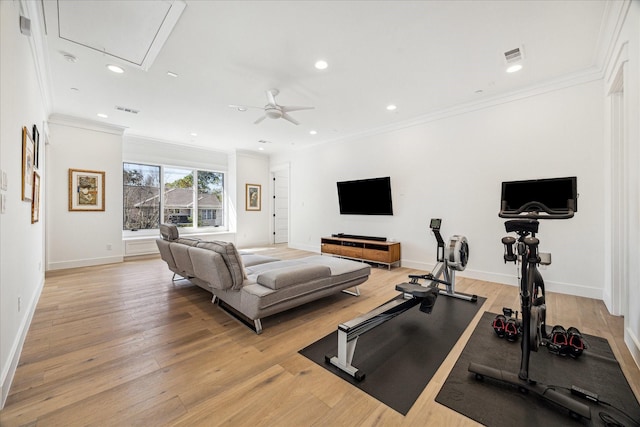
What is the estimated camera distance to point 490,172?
4188 millimetres

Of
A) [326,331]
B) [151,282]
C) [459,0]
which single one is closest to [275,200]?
[151,282]

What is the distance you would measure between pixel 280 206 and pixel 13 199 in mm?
6840

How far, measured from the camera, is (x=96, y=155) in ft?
18.0

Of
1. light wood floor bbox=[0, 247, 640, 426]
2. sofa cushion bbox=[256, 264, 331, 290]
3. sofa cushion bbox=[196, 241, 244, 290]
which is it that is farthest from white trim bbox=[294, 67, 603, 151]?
sofa cushion bbox=[196, 241, 244, 290]

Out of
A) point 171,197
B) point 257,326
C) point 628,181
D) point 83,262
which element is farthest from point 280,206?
point 628,181

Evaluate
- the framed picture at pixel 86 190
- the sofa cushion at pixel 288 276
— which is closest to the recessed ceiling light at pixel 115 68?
the framed picture at pixel 86 190

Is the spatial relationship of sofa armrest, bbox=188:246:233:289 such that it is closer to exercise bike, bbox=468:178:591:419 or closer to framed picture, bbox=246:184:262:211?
exercise bike, bbox=468:178:591:419

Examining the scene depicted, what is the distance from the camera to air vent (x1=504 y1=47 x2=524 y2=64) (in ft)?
9.77

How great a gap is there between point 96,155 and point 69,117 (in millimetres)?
773

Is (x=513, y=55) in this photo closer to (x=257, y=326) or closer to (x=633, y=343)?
(x=633, y=343)

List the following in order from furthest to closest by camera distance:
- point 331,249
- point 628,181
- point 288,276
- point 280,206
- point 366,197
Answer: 1. point 280,206
2. point 331,249
3. point 366,197
4. point 288,276
5. point 628,181

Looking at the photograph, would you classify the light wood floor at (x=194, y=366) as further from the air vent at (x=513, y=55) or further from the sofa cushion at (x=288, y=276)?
the air vent at (x=513, y=55)

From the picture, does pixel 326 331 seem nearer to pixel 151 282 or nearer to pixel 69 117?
pixel 151 282

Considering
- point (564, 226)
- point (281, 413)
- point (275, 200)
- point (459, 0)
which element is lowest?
point (281, 413)
